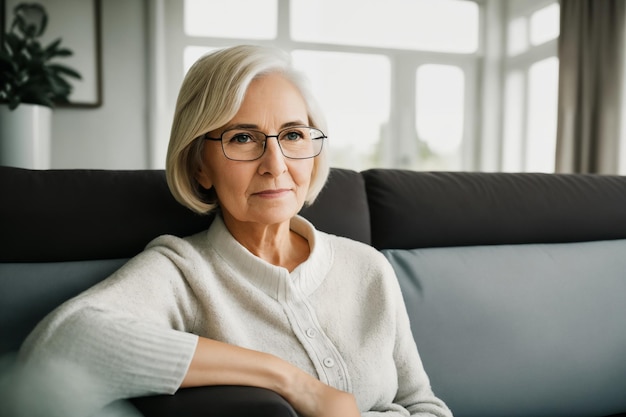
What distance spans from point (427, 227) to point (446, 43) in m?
3.97

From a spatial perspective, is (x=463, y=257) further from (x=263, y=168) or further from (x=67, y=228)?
(x=67, y=228)

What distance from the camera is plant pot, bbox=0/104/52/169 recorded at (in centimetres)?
318

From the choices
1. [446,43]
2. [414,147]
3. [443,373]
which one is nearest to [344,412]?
[443,373]

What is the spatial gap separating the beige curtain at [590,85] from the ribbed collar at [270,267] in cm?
322

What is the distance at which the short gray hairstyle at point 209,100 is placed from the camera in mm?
1002

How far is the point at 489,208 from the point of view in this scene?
1.41 meters

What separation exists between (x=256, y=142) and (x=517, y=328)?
0.76m

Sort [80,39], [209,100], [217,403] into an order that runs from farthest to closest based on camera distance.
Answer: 1. [80,39]
2. [209,100]
3. [217,403]

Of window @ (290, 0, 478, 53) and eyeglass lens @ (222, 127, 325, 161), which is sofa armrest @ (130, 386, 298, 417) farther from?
window @ (290, 0, 478, 53)

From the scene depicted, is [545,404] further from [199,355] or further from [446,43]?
[446,43]

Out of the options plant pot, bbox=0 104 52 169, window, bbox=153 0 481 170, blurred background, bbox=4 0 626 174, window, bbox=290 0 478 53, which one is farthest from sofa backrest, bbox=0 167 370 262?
window, bbox=290 0 478 53

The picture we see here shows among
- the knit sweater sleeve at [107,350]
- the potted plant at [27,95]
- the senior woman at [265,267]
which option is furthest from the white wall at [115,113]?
the knit sweater sleeve at [107,350]

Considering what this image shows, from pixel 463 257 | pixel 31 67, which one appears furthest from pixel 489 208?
pixel 31 67

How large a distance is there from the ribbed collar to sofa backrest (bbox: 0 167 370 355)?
0.14 metres
